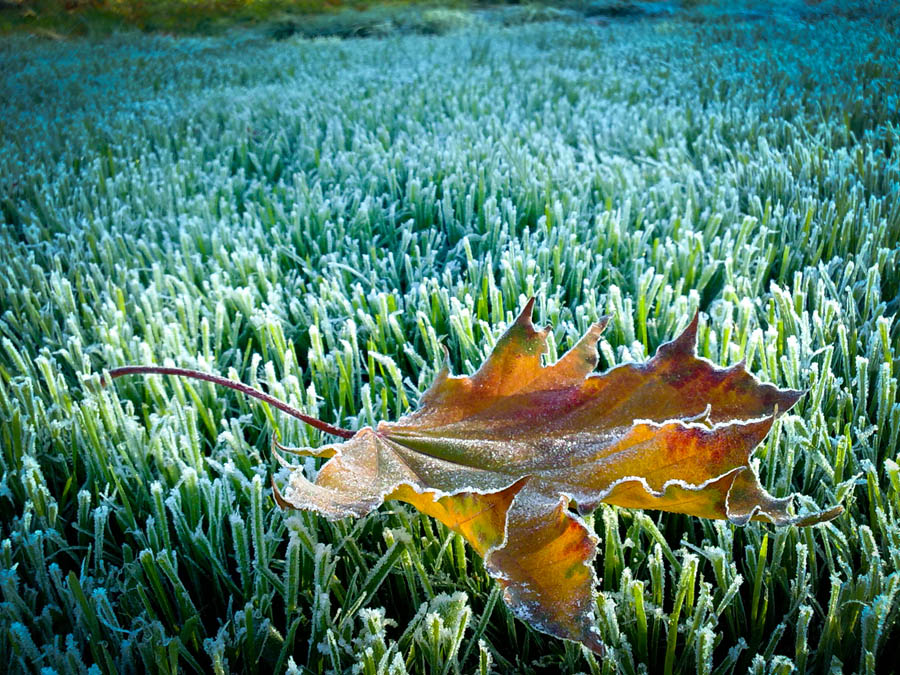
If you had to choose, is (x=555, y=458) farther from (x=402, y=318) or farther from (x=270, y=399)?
(x=402, y=318)

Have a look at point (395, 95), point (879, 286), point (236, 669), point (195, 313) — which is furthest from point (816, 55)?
point (236, 669)

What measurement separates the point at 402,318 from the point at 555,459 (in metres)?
0.58

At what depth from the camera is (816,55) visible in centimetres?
235

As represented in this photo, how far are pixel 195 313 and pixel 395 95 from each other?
5.76 feet

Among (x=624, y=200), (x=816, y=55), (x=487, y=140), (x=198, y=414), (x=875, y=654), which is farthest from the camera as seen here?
(x=816, y=55)

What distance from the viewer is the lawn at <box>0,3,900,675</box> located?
62cm

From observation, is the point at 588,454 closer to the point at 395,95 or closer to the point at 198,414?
the point at 198,414

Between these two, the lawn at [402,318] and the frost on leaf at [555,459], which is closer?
the frost on leaf at [555,459]

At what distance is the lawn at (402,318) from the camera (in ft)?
2.05

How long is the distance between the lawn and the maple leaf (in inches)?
3.4

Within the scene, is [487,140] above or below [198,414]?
above

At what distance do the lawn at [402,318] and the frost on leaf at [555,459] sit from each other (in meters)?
0.09

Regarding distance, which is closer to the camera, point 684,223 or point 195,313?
point 195,313

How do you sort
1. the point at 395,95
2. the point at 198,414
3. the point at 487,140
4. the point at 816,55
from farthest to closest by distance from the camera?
the point at 395,95, the point at 816,55, the point at 487,140, the point at 198,414
